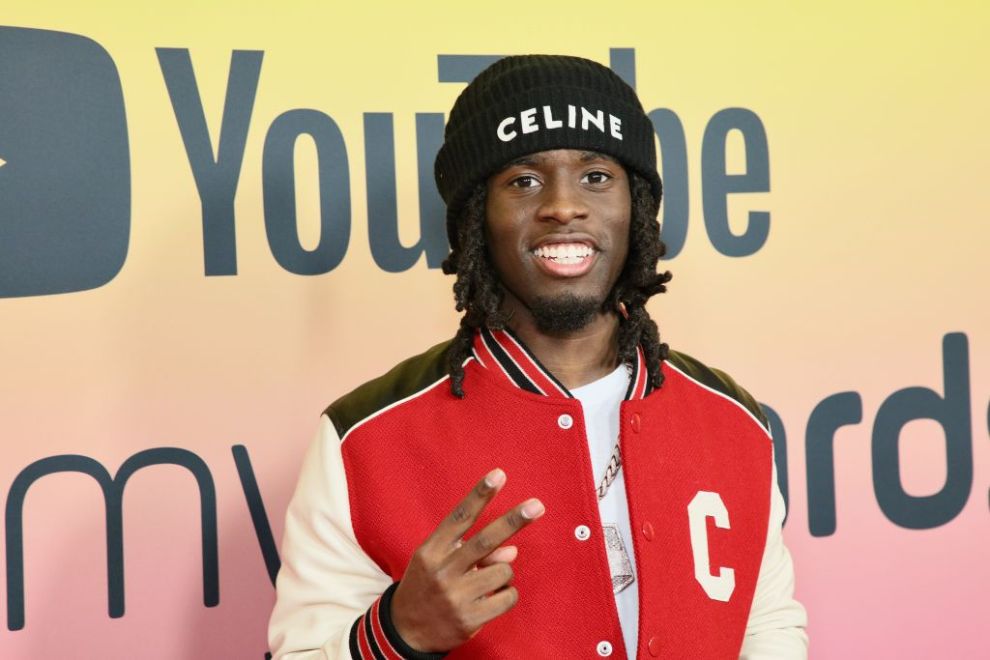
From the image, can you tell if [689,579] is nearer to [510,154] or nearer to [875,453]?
[510,154]

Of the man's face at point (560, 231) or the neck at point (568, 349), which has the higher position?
the man's face at point (560, 231)

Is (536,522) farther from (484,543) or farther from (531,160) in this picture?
(531,160)

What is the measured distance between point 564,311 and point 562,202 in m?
0.13

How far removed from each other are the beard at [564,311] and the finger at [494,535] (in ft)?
1.06

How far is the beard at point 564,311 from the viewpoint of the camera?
1343 mm

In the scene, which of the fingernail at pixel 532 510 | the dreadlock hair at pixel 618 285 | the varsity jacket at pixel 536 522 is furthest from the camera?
the dreadlock hair at pixel 618 285

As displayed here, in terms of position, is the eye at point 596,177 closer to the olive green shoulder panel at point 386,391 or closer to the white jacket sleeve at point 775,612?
the olive green shoulder panel at point 386,391

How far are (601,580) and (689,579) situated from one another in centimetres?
13

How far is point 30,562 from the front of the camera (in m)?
1.81

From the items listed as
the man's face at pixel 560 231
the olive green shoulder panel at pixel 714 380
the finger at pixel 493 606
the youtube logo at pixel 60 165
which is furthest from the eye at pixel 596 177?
the youtube logo at pixel 60 165

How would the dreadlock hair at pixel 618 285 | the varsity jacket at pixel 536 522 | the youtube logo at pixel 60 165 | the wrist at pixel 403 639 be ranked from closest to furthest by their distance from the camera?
1. the wrist at pixel 403 639
2. the varsity jacket at pixel 536 522
3. the dreadlock hair at pixel 618 285
4. the youtube logo at pixel 60 165

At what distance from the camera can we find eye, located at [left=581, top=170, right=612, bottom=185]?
1.38m

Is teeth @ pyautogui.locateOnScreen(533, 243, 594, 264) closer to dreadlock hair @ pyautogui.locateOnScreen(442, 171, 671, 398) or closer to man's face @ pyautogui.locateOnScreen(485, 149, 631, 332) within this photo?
man's face @ pyautogui.locateOnScreen(485, 149, 631, 332)

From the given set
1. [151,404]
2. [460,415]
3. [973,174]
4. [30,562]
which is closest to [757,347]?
[973,174]
